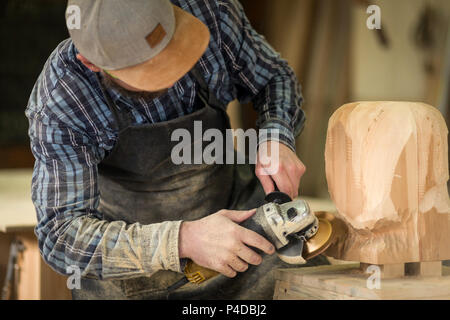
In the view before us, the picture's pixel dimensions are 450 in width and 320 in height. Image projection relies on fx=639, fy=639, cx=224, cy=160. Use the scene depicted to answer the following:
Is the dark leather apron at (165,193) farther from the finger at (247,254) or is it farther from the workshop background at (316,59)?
the workshop background at (316,59)

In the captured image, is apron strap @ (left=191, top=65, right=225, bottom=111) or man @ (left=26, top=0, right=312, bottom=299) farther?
apron strap @ (left=191, top=65, right=225, bottom=111)

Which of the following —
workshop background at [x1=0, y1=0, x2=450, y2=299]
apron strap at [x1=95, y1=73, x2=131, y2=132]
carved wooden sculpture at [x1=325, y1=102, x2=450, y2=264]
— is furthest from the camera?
workshop background at [x1=0, y1=0, x2=450, y2=299]

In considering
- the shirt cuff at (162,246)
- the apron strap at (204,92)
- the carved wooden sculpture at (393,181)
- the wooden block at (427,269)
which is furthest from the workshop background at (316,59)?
the wooden block at (427,269)

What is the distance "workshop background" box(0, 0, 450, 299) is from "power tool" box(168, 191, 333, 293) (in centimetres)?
149

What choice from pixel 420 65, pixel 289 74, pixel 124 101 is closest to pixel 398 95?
pixel 420 65

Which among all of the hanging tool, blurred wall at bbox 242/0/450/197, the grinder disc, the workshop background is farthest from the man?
blurred wall at bbox 242/0/450/197

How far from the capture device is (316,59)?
481 cm

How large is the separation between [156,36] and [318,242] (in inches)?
29.3

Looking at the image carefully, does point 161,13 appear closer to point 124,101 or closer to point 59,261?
point 124,101

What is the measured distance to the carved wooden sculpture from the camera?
5.96 feet

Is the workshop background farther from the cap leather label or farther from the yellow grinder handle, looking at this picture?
the cap leather label

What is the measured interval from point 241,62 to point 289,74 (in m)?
0.22

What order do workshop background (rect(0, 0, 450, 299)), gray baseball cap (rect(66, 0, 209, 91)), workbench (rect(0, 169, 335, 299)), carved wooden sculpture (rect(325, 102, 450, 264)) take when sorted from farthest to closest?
workshop background (rect(0, 0, 450, 299))
workbench (rect(0, 169, 335, 299))
carved wooden sculpture (rect(325, 102, 450, 264))
gray baseball cap (rect(66, 0, 209, 91))

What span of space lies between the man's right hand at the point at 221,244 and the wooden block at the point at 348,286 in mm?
198
